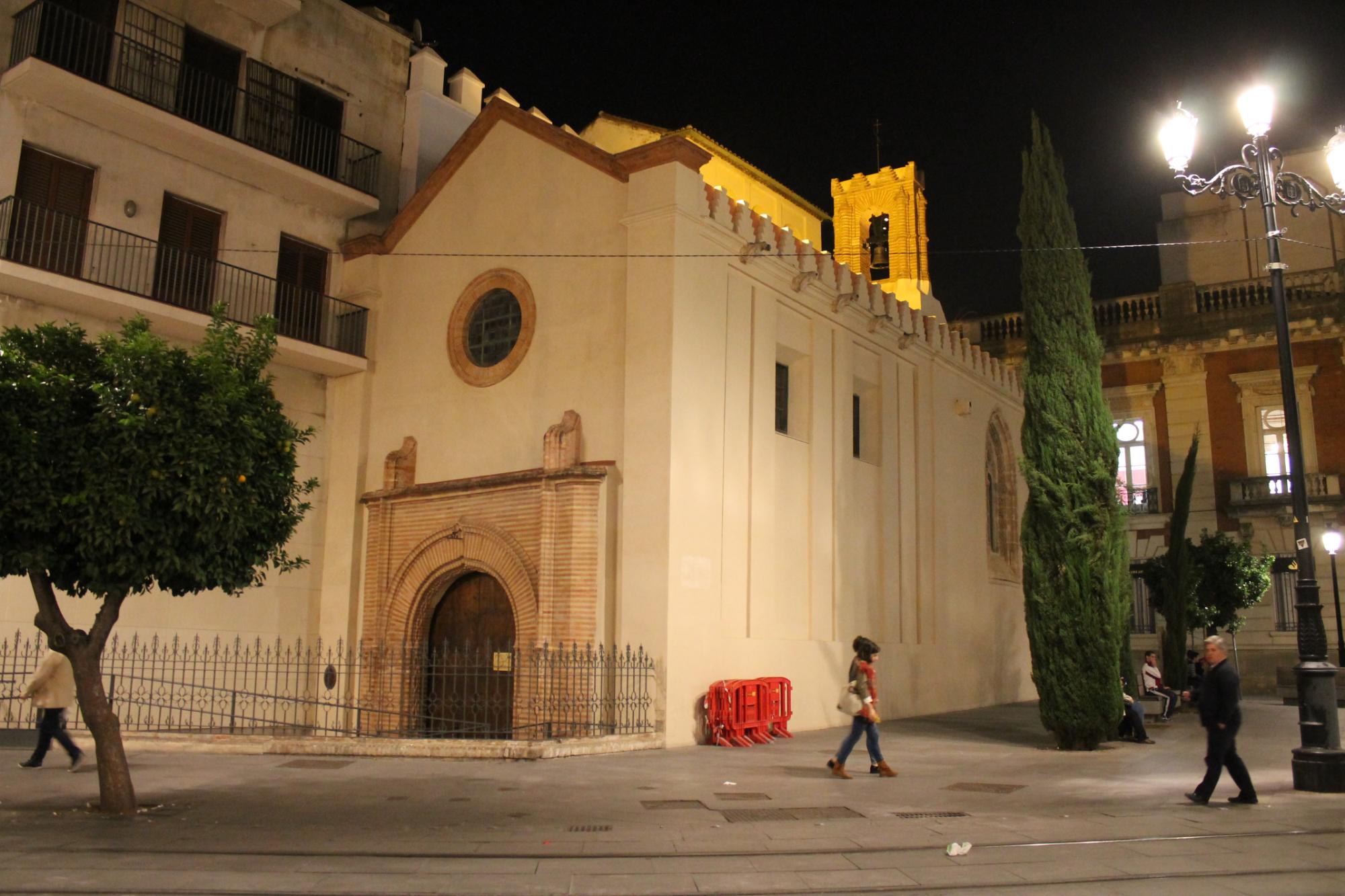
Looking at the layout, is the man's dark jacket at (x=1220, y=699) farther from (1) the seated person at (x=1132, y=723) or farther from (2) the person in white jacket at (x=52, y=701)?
(2) the person in white jacket at (x=52, y=701)

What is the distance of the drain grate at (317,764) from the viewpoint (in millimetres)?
11695

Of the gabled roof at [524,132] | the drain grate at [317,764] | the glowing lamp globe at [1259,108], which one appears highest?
the gabled roof at [524,132]

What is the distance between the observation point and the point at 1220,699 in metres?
8.92

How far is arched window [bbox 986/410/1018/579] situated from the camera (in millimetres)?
24472

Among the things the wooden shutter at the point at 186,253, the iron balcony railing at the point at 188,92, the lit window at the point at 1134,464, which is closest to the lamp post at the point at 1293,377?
the iron balcony railing at the point at 188,92

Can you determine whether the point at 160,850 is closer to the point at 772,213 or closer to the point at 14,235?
the point at 14,235

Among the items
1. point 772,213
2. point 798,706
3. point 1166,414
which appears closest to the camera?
point 798,706

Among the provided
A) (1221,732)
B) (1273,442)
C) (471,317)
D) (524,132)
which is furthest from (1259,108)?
(1273,442)

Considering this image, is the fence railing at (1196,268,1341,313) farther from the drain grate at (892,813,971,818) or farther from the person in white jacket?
the person in white jacket

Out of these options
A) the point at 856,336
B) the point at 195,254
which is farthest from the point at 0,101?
the point at 856,336

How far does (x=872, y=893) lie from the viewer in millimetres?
5832

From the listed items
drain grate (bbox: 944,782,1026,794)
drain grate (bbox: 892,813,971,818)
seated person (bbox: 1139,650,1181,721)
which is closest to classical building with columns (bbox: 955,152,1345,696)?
seated person (bbox: 1139,650,1181,721)

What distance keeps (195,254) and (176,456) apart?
9.86 m

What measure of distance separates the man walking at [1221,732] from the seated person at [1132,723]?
542 centimetres
